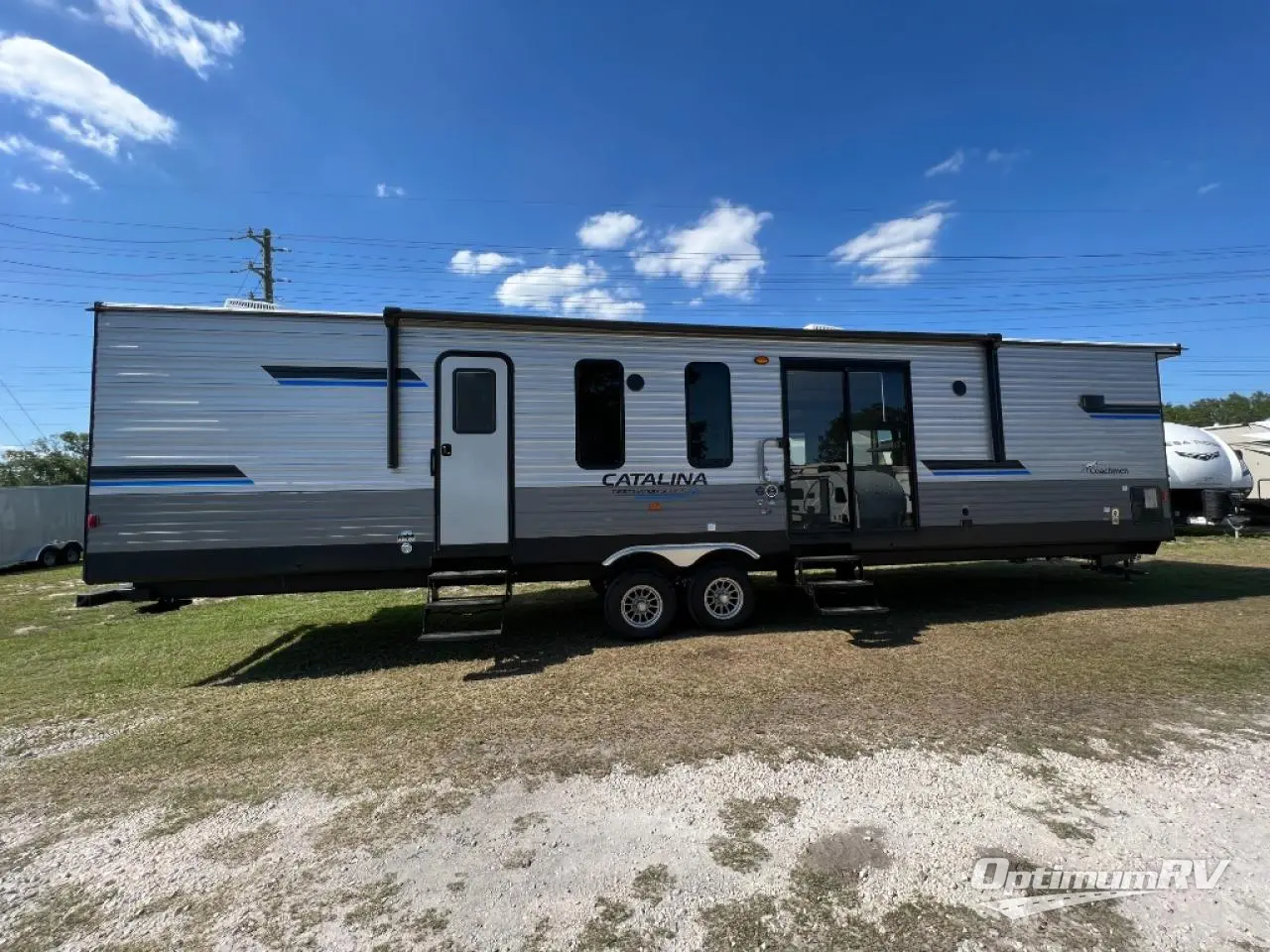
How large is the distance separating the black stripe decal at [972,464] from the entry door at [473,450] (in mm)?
4717

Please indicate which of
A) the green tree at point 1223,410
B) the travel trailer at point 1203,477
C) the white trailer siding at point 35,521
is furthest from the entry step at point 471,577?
the green tree at point 1223,410

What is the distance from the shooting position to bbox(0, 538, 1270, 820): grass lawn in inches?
153

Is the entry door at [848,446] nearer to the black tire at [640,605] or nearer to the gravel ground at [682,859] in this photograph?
the black tire at [640,605]

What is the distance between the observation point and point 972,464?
7270 mm

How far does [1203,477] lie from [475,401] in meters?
18.3

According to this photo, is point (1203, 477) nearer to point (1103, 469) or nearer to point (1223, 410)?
point (1103, 469)

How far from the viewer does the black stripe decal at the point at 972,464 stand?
717cm

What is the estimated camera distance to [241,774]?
12.3 ft

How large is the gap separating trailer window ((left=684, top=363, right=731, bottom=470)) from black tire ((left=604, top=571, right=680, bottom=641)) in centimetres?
133

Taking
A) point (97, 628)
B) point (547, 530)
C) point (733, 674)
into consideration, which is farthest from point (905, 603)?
point (97, 628)

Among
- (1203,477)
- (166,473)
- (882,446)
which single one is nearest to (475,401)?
(166,473)

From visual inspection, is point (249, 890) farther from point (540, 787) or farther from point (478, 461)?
point (478, 461)

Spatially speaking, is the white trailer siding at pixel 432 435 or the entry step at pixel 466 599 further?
the entry step at pixel 466 599

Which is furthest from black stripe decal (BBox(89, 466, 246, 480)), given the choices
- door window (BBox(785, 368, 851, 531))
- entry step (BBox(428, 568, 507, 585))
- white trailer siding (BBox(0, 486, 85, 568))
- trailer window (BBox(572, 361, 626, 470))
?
white trailer siding (BBox(0, 486, 85, 568))
